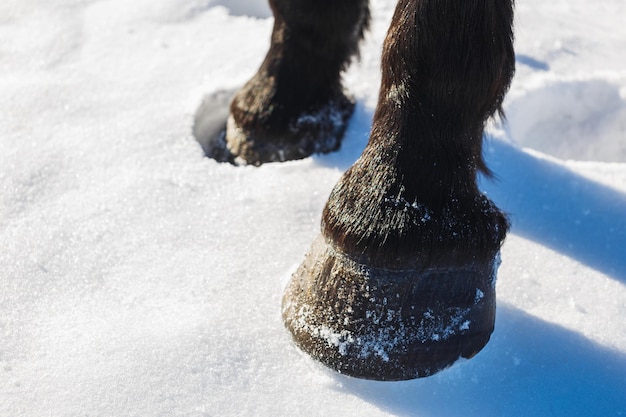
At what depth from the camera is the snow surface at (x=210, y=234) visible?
1963 mm

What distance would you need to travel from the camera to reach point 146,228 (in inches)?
95.0

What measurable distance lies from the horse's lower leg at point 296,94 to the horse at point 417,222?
2.60ft

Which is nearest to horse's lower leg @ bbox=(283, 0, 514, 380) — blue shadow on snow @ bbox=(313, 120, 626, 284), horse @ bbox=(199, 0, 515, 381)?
horse @ bbox=(199, 0, 515, 381)

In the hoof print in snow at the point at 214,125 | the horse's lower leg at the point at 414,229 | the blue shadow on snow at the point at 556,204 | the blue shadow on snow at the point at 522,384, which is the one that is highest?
the horse's lower leg at the point at 414,229

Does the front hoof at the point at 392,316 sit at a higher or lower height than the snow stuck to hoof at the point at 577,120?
higher

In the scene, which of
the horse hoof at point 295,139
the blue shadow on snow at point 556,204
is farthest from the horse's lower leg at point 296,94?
the blue shadow on snow at point 556,204

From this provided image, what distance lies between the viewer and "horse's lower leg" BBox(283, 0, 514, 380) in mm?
1824

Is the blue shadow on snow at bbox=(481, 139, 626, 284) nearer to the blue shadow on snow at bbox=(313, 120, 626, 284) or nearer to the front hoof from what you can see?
the blue shadow on snow at bbox=(313, 120, 626, 284)

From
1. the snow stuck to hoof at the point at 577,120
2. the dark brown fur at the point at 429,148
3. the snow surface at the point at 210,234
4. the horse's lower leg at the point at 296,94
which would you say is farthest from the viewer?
the snow stuck to hoof at the point at 577,120

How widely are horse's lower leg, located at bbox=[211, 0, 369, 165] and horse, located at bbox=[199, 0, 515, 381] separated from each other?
79 centimetres

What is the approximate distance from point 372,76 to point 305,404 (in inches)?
65.2

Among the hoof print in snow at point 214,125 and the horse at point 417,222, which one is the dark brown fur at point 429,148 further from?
the hoof print in snow at point 214,125

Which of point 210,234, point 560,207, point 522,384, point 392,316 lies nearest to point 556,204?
point 560,207

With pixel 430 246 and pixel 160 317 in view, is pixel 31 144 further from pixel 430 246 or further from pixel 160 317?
pixel 430 246
